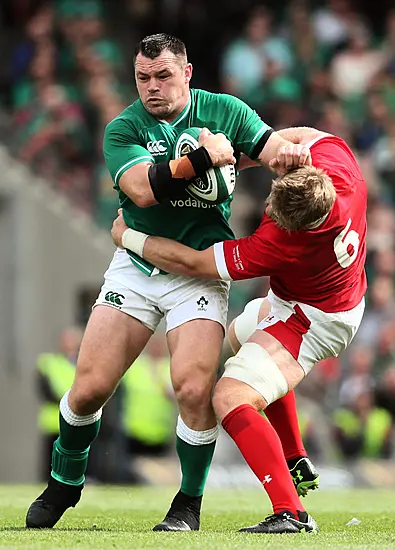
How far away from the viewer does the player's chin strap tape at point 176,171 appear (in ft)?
20.1

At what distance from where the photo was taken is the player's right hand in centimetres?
613

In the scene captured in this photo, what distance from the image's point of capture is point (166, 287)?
6527 mm

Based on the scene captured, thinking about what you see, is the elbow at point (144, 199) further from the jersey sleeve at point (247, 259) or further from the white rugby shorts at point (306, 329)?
the white rugby shorts at point (306, 329)

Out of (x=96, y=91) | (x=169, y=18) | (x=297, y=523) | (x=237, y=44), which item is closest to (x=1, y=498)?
(x=297, y=523)

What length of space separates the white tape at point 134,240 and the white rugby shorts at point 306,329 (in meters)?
0.74

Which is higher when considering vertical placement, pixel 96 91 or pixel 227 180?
pixel 227 180

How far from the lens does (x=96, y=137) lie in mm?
14484

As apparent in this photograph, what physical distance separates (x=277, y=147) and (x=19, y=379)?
9372mm

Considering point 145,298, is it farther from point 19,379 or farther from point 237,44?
point 237,44

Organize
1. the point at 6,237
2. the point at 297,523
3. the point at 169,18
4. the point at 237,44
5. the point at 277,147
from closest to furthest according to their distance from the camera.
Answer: the point at 297,523 → the point at 277,147 → the point at 6,237 → the point at 237,44 → the point at 169,18

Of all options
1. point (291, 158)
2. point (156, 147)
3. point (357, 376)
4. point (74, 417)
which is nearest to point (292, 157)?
point (291, 158)

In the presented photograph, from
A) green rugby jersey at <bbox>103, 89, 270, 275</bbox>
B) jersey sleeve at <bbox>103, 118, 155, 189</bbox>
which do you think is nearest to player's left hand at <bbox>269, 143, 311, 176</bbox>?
green rugby jersey at <bbox>103, 89, 270, 275</bbox>

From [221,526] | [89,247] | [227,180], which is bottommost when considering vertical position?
[89,247]

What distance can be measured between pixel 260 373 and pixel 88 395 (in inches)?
35.8
